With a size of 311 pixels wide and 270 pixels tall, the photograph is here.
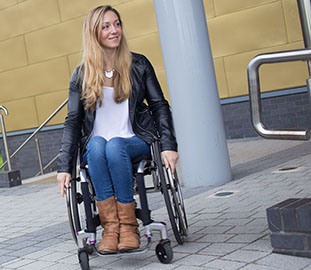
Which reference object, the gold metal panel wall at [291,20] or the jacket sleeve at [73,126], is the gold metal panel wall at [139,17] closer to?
the gold metal panel wall at [291,20]

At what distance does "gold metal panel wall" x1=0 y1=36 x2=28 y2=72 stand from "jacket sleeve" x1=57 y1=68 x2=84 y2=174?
863 cm

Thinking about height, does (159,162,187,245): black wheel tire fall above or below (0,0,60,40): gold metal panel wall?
below

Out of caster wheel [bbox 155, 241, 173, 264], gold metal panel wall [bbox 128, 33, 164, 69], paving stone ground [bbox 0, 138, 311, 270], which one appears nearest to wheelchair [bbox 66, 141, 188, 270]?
caster wheel [bbox 155, 241, 173, 264]

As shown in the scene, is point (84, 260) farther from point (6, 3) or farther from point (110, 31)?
point (6, 3)

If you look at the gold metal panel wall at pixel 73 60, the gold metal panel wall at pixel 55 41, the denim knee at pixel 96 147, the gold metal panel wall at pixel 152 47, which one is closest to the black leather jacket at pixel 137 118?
the denim knee at pixel 96 147

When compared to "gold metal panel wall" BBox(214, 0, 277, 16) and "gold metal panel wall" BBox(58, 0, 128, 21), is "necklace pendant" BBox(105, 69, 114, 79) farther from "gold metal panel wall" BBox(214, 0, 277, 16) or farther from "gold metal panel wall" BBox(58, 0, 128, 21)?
"gold metal panel wall" BBox(58, 0, 128, 21)

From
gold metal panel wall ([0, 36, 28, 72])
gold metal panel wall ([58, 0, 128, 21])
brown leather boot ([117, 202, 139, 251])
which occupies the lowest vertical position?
brown leather boot ([117, 202, 139, 251])

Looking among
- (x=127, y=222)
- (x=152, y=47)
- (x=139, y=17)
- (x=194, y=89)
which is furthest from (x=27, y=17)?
(x=127, y=222)

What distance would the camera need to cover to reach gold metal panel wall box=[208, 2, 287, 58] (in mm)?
8547

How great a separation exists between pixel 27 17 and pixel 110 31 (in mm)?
8601

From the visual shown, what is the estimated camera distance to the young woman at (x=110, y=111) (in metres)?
3.13

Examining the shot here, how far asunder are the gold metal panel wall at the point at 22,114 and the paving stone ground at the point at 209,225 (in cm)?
486

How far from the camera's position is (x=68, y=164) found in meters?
3.23

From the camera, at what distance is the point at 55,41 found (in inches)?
435
